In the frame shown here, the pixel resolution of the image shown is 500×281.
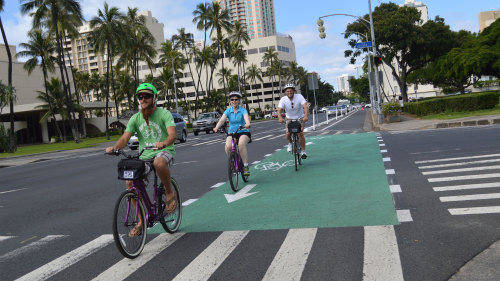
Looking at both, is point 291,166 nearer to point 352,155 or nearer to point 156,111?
point 352,155

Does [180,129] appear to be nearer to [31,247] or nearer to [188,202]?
[188,202]

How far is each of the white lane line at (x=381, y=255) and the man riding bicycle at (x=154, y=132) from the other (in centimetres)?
222

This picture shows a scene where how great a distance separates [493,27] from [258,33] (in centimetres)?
Result: 16418

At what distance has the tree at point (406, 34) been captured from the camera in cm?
4275

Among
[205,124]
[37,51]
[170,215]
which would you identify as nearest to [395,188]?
[170,215]

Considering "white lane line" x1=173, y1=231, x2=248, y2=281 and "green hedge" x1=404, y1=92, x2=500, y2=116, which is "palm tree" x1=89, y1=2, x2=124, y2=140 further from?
"white lane line" x1=173, y1=231, x2=248, y2=281

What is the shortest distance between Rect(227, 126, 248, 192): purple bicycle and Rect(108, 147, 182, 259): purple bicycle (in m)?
3.00

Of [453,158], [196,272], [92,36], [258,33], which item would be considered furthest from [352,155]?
[258,33]

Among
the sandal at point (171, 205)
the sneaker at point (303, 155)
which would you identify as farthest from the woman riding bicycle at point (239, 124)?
the sandal at point (171, 205)

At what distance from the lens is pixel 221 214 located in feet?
20.5

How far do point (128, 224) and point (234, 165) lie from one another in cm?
381

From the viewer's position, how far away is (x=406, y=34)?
142 feet

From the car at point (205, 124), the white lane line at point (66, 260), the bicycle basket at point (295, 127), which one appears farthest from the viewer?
the car at point (205, 124)

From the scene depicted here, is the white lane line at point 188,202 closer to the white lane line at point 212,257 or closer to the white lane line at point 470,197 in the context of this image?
the white lane line at point 212,257
